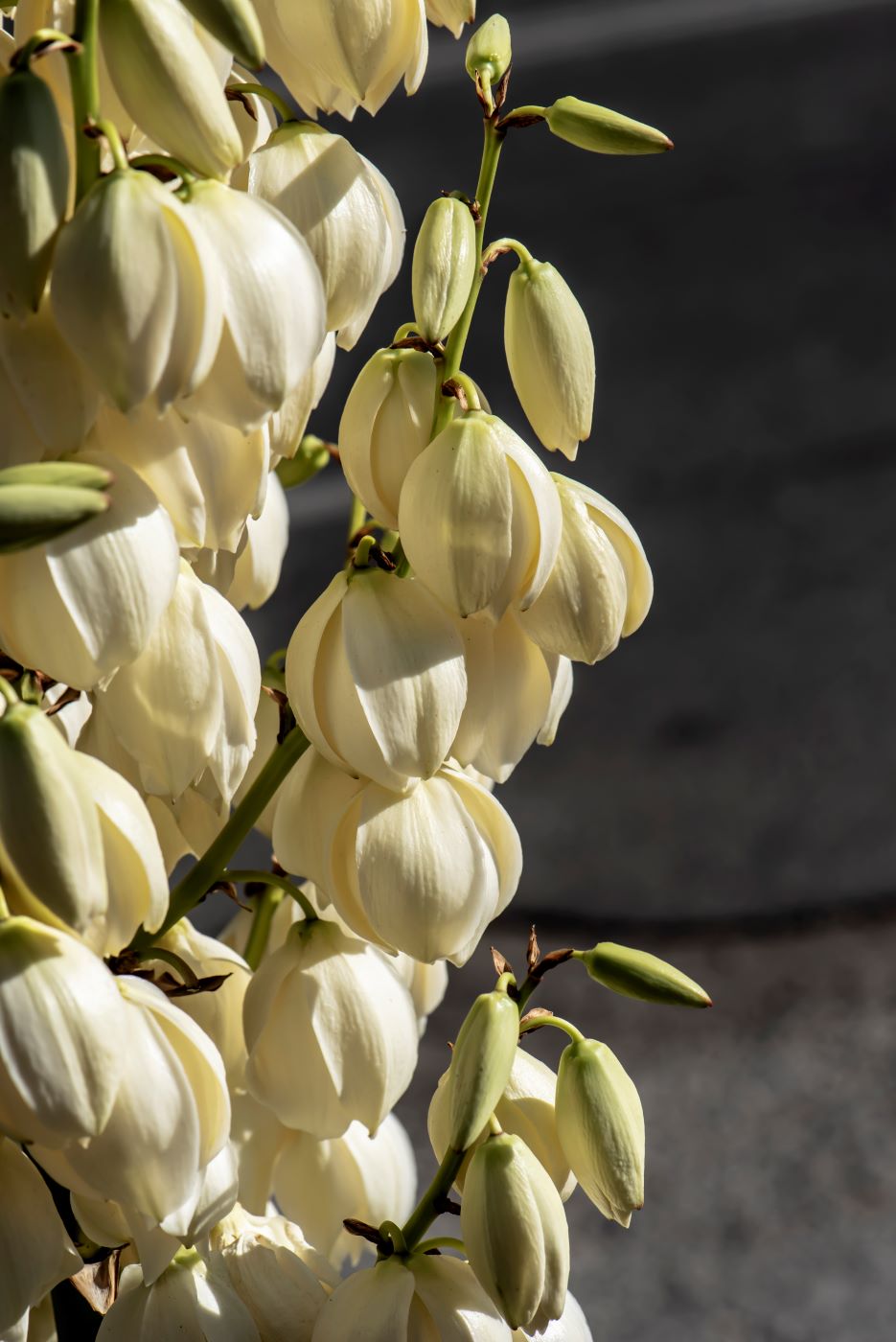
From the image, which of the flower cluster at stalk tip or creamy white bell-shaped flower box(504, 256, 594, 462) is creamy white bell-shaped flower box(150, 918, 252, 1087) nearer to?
the flower cluster at stalk tip

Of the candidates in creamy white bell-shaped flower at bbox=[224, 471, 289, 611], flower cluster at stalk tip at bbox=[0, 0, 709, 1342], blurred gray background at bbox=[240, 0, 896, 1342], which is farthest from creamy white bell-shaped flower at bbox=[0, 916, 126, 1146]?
blurred gray background at bbox=[240, 0, 896, 1342]

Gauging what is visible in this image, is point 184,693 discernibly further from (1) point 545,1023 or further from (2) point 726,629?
(2) point 726,629

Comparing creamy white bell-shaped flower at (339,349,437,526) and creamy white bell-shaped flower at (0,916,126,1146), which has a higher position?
creamy white bell-shaped flower at (339,349,437,526)

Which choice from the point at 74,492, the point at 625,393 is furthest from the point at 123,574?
the point at 625,393

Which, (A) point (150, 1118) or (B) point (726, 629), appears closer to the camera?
(A) point (150, 1118)

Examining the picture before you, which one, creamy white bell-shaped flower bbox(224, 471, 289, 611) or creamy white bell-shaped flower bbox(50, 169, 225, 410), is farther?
creamy white bell-shaped flower bbox(224, 471, 289, 611)

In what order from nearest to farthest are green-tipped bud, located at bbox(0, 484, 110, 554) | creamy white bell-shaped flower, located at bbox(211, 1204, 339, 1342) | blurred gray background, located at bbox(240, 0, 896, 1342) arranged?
green-tipped bud, located at bbox(0, 484, 110, 554) → creamy white bell-shaped flower, located at bbox(211, 1204, 339, 1342) → blurred gray background, located at bbox(240, 0, 896, 1342)

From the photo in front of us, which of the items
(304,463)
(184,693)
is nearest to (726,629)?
(304,463)
